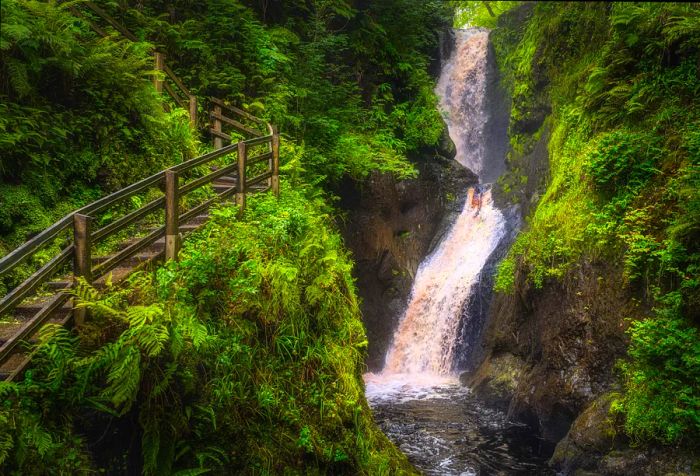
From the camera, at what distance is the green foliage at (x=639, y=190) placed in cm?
664

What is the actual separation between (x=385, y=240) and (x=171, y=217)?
10.1m

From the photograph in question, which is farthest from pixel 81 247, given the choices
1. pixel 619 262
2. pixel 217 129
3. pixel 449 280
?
pixel 449 280

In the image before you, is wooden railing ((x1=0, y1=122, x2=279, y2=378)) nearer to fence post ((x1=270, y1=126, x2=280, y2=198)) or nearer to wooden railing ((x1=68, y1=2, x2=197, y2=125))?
fence post ((x1=270, y1=126, x2=280, y2=198))

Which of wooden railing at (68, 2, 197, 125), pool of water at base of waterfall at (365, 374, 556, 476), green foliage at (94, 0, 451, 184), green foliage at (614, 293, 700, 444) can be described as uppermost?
green foliage at (94, 0, 451, 184)

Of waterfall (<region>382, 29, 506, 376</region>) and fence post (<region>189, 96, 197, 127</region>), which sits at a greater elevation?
fence post (<region>189, 96, 197, 127</region>)

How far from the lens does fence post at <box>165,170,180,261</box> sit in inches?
240

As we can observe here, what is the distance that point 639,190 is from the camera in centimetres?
841

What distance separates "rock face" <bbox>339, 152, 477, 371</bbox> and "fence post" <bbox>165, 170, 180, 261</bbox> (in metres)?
8.18

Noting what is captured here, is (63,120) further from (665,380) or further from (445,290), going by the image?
(445,290)

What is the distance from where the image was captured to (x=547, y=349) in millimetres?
9680

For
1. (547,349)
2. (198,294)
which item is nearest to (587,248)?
(547,349)

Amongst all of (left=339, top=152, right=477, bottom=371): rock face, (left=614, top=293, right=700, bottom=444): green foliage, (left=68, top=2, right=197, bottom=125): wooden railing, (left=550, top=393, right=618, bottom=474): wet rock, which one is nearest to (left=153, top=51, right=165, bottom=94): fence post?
(left=68, top=2, right=197, bottom=125): wooden railing

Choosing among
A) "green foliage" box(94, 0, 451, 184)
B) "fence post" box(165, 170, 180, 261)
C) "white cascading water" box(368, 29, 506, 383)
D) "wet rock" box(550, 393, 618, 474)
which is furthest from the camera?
"white cascading water" box(368, 29, 506, 383)

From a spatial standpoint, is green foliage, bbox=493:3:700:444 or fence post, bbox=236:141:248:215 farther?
fence post, bbox=236:141:248:215
